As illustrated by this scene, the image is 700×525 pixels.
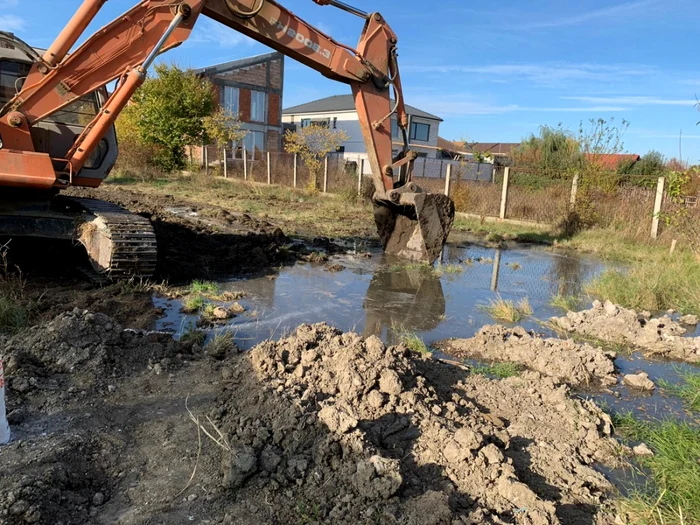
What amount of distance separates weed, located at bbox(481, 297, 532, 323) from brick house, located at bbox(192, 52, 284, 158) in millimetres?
31207

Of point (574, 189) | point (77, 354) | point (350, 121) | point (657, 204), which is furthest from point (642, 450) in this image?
point (350, 121)

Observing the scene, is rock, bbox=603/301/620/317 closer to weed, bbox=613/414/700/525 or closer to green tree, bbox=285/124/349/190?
weed, bbox=613/414/700/525

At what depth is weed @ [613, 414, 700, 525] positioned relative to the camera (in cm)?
268

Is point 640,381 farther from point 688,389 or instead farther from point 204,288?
point 204,288

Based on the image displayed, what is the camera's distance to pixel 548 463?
3217mm

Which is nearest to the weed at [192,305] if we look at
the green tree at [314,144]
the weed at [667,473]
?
Result: the weed at [667,473]

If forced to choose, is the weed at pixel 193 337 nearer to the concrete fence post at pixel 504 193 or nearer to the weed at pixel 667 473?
the weed at pixel 667 473

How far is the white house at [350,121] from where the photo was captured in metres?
44.2

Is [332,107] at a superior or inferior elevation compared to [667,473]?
superior

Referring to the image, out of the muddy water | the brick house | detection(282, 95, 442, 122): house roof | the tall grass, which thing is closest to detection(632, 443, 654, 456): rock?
the muddy water

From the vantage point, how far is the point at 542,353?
5023 millimetres

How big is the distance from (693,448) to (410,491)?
1998 mm

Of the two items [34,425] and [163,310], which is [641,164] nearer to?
[163,310]

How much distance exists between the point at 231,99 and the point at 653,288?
34.4 m
